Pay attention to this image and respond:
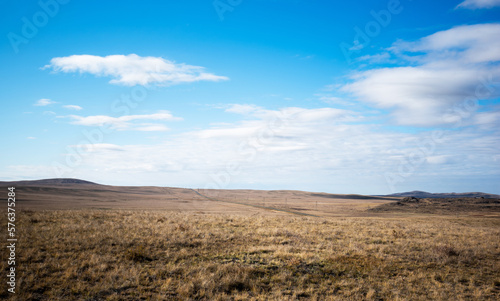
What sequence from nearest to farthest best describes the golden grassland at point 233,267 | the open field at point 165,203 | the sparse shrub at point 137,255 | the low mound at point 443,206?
the golden grassland at point 233,267 < the sparse shrub at point 137,255 < the open field at point 165,203 < the low mound at point 443,206

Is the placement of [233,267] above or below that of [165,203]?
above

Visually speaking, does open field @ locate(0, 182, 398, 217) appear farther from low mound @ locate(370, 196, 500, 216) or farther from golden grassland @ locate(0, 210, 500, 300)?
golden grassland @ locate(0, 210, 500, 300)

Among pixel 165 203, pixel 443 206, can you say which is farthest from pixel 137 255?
pixel 443 206

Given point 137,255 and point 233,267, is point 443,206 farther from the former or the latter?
point 137,255

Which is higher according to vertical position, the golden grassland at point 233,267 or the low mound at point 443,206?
the golden grassland at point 233,267

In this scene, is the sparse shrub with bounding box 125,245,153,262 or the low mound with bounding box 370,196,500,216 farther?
the low mound with bounding box 370,196,500,216

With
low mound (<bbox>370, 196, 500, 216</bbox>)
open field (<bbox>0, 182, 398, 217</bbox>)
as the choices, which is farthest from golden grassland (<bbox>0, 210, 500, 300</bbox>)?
low mound (<bbox>370, 196, 500, 216</bbox>)

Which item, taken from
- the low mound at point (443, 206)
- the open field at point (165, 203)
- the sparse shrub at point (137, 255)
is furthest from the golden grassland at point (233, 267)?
the low mound at point (443, 206)

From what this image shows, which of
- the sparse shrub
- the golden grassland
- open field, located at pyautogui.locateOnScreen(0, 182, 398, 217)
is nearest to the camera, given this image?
the golden grassland

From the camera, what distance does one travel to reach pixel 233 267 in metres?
11.5

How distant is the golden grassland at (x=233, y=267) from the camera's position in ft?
30.8

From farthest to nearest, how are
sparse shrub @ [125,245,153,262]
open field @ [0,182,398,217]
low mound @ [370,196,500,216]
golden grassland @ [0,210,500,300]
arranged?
low mound @ [370,196,500,216] → open field @ [0,182,398,217] → sparse shrub @ [125,245,153,262] → golden grassland @ [0,210,500,300]

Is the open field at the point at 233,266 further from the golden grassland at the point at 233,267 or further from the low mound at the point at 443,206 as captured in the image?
the low mound at the point at 443,206

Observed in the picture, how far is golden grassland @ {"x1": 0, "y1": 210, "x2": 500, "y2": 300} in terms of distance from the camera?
9391mm
